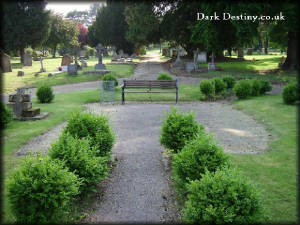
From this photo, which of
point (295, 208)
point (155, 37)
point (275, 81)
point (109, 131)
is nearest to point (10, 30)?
point (155, 37)

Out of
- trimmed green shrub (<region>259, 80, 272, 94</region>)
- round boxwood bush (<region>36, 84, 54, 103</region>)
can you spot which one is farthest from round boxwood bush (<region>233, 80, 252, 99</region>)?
round boxwood bush (<region>36, 84, 54, 103</region>)

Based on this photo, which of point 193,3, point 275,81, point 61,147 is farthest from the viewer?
point 193,3

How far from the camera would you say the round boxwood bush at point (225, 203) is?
3354 millimetres

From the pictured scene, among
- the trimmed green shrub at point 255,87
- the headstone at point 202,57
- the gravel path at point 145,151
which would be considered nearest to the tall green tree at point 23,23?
the headstone at point 202,57

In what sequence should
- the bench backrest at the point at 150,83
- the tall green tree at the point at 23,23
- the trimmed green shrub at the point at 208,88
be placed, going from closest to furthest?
1. the trimmed green shrub at the point at 208,88
2. the bench backrest at the point at 150,83
3. the tall green tree at the point at 23,23

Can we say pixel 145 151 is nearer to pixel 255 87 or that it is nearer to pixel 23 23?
pixel 255 87

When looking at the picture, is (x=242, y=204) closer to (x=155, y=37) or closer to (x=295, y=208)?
(x=295, y=208)

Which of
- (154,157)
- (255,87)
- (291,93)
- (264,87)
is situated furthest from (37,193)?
(264,87)

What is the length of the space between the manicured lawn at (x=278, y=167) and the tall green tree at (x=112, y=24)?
44624 mm

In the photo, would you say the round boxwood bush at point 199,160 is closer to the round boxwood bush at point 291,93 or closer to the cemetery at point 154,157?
the cemetery at point 154,157

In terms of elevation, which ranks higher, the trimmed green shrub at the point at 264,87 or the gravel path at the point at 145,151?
the trimmed green shrub at the point at 264,87

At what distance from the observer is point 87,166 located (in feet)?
15.1

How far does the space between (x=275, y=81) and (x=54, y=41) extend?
53.0 meters

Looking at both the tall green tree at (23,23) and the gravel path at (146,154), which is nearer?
the gravel path at (146,154)
